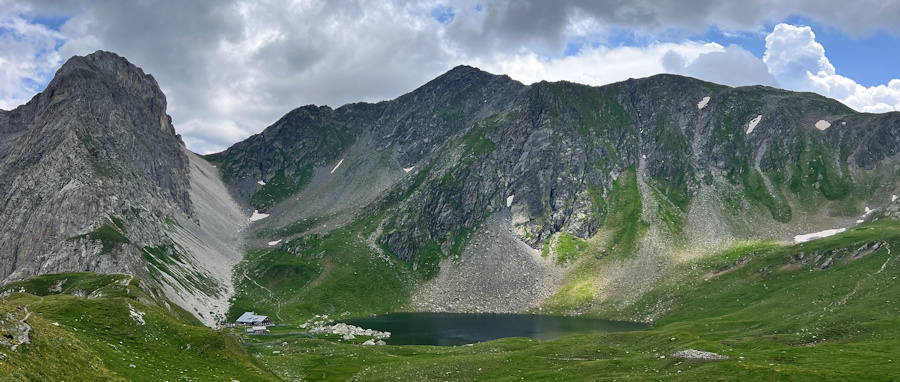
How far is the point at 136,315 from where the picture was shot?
5981 centimetres

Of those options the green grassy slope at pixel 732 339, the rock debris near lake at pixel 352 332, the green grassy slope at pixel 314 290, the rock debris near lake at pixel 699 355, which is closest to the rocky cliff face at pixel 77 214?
the green grassy slope at pixel 314 290

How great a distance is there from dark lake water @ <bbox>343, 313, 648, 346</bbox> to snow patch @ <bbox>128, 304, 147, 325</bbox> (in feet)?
213

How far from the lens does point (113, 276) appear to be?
99.4m

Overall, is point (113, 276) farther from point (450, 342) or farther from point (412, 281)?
point (412, 281)

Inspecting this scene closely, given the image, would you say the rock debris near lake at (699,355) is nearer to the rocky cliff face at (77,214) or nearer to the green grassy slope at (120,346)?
the green grassy slope at (120,346)

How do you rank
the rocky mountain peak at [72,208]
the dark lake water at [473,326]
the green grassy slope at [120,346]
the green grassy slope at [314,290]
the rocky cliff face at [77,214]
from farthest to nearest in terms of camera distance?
the green grassy slope at [314,290] < the rocky cliff face at [77,214] < the rocky mountain peak at [72,208] < the dark lake water at [473,326] < the green grassy slope at [120,346]

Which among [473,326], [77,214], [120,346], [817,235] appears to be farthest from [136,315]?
[817,235]

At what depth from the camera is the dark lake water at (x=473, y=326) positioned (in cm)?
12494

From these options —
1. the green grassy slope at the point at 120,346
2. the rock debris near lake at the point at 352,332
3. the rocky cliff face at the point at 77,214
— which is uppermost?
the rocky cliff face at the point at 77,214

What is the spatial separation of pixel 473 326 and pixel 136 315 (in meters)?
96.8

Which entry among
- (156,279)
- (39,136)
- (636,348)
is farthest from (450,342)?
(39,136)

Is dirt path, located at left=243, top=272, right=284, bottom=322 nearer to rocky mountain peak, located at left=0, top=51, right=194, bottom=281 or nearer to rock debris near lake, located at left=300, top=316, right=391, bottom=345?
rock debris near lake, located at left=300, top=316, right=391, bottom=345

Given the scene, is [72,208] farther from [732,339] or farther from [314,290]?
[732,339]

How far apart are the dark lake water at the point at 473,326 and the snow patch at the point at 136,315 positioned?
64.8 metres
